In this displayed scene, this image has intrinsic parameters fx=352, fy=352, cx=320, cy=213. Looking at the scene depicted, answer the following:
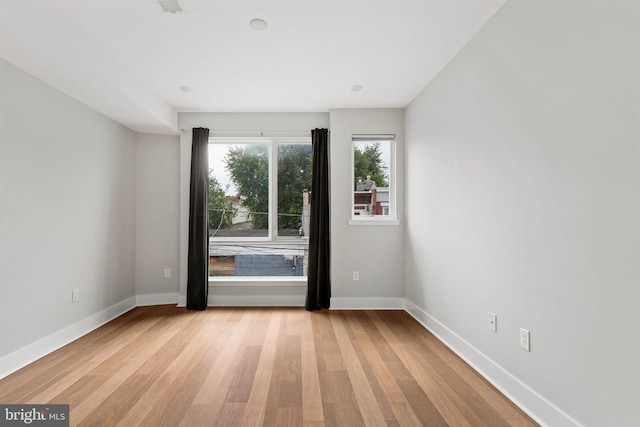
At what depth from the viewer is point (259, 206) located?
459cm

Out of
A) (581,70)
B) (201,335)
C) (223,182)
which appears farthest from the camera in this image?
(223,182)

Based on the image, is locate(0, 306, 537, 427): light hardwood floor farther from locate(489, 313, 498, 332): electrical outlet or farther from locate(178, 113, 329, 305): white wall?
locate(178, 113, 329, 305): white wall

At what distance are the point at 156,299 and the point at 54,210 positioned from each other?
6.12ft

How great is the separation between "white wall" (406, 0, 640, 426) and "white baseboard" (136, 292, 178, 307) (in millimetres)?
3358

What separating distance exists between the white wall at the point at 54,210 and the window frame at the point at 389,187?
2.75 metres

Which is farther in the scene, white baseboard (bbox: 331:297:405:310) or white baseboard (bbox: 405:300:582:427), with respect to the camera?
white baseboard (bbox: 331:297:405:310)

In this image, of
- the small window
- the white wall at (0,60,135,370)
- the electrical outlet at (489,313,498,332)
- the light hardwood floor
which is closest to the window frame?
the small window

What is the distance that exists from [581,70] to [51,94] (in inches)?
147

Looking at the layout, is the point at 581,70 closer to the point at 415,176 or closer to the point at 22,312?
the point at 415,176

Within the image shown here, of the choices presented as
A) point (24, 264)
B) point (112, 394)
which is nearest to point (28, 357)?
point (24, 264)

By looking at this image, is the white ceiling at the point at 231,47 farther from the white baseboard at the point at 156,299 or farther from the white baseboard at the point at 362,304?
the white baseboard at the point at 362,304

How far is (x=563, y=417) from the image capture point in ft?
5.76

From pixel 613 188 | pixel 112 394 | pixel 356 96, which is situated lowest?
pixel 112 394

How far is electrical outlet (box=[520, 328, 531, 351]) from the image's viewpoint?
2.02 meters
